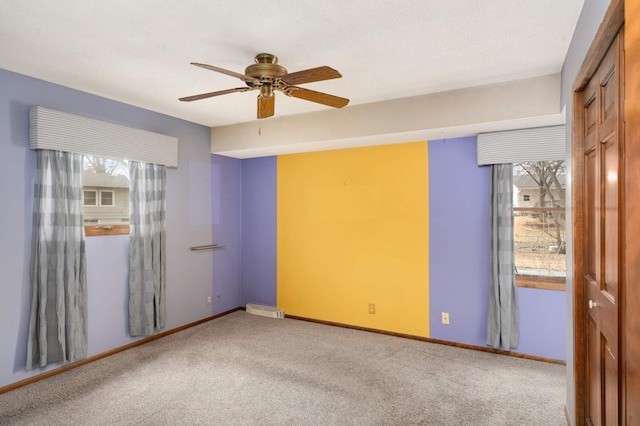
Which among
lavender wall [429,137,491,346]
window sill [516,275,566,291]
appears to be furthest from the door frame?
lavender wall [429,137,491,346]

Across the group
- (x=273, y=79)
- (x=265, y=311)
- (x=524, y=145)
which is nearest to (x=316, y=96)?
(x=273, y=79)

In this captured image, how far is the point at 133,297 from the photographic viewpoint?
3.60 m

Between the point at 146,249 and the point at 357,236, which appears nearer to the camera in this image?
the point at 146,249

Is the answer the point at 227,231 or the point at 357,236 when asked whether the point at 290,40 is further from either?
the point at 227,231

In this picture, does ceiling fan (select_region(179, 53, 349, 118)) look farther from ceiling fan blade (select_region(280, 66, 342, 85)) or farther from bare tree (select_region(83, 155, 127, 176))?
bare tree (select_region(83, 155, 127, 176))

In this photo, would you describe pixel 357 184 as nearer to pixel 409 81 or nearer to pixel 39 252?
pixel 409 81

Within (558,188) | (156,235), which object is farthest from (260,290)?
(558,188)

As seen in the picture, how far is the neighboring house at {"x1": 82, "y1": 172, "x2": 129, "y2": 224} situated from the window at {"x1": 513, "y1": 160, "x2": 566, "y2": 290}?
3.87 m

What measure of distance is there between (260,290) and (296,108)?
255 cm

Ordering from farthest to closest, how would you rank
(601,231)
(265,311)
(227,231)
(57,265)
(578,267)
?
(227,231) → (265,311) → (57,265) → (578,267) → (601,231)

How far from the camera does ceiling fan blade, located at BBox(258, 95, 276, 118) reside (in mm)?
2438

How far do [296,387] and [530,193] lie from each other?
9.04ft

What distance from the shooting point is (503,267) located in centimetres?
339

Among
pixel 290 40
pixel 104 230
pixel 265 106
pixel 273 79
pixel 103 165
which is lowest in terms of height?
pixel 104 230
